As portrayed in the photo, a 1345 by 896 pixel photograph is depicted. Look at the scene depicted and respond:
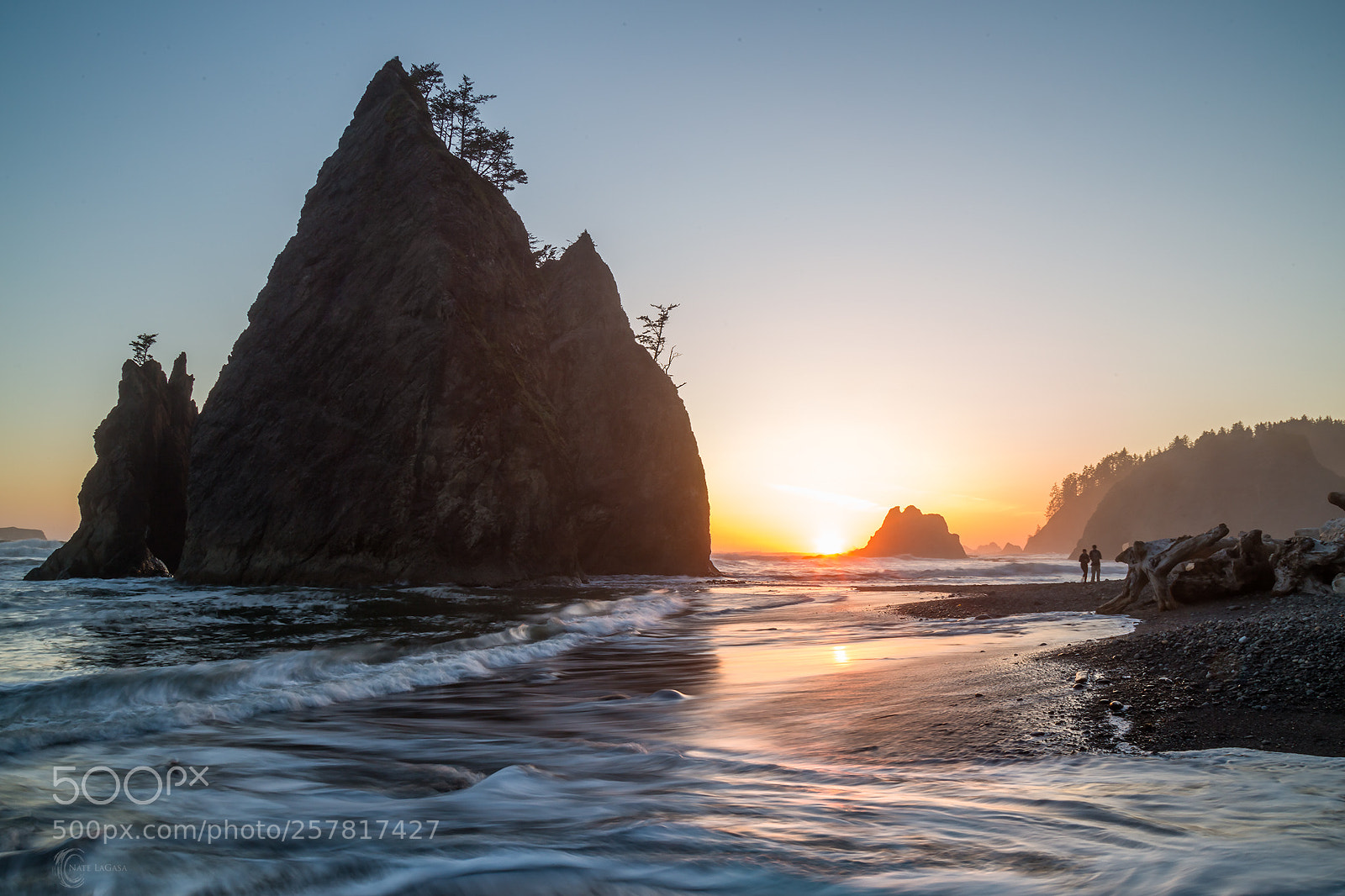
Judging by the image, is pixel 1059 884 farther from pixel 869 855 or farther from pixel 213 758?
pixel 213 758

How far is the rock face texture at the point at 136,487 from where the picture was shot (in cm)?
2706

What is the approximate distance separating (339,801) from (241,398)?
27.1 meters

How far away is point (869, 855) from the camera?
10.3 feet

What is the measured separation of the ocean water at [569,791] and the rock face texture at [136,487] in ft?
70.0

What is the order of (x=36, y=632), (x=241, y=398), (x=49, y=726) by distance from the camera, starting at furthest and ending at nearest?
(x=241, y=398)
(x=36, y=632)
(x=49, y=726)

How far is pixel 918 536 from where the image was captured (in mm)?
107875

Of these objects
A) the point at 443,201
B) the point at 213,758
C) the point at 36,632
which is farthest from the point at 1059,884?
the point at 443,201

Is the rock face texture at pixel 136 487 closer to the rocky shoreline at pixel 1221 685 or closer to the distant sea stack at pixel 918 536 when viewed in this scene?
the rocky shoreline at pixel 1221 685

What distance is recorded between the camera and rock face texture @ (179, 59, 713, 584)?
24.2 meters

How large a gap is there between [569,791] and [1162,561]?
12.9m

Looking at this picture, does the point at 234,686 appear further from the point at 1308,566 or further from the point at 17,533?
the point at 17,533

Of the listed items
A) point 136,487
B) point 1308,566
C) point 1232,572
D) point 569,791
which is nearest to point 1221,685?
point 569,791

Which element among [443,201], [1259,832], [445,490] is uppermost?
[443,201]

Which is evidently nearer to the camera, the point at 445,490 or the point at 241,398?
the point at 445,490
